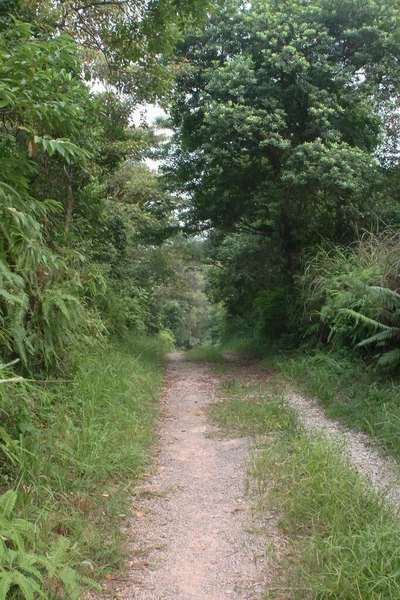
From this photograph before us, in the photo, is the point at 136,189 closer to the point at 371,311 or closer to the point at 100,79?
the point at 100,79

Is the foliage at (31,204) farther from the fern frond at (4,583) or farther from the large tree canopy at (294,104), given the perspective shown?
the large tree canopy at (294,104)

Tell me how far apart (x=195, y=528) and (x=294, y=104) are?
32.1ft

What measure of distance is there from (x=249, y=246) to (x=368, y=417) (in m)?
9.86

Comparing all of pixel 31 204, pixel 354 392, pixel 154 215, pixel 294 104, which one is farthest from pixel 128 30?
pixel 154 215

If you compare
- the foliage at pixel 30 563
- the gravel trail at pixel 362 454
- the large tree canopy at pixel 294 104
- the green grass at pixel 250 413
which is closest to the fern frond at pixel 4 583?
the foliage at pixel 30 563

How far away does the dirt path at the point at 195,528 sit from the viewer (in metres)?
2.99

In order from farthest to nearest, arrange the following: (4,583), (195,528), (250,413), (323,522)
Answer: (250,413) → (195,528) → (323,522) → (4,583)

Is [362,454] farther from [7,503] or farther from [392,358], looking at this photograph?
[7,503]

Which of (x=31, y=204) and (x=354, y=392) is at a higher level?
(x=31, y=204)

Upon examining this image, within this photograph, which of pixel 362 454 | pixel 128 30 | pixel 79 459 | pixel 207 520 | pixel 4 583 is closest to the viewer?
pixel 4 583

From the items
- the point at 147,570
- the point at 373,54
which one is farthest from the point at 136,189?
the point at 147,570

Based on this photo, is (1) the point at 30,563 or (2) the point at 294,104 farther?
(2) the point at 294,104

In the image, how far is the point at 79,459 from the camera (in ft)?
13.3

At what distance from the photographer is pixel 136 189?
1494 cm
